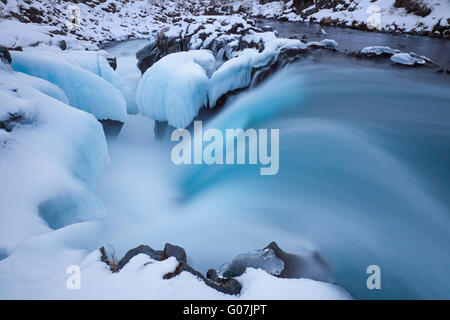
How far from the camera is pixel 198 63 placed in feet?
19.8

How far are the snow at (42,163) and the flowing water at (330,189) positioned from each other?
1040mm

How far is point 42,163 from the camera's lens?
93.7 inches

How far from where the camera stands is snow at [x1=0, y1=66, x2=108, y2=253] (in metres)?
1.94

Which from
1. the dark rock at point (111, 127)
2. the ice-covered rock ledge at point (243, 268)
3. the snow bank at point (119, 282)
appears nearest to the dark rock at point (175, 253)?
the ice-covered rock ledge at point (243, 268)

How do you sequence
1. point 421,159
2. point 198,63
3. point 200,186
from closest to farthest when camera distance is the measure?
point 421,159
point 200,186
point 198,63

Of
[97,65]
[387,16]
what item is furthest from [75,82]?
[387,16]

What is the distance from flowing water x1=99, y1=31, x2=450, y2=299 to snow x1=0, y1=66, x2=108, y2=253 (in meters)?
1.04

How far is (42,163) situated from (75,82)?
280cm

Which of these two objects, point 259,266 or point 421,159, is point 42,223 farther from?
point 421,159

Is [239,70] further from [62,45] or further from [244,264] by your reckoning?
[62,45]

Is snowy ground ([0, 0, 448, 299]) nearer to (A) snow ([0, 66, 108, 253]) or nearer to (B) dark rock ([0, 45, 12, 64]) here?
(A) snow ([0, 66, 108, 253])
